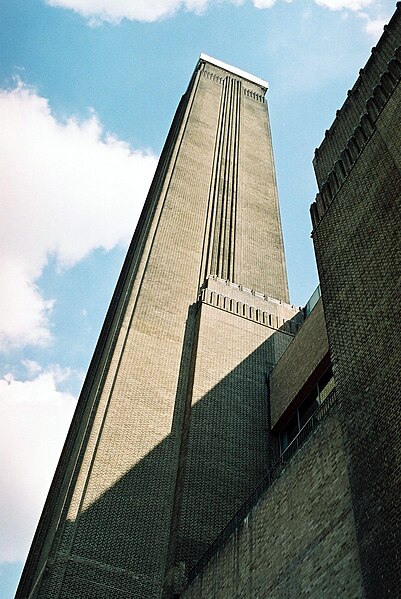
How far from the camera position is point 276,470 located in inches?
480

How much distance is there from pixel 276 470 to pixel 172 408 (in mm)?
7203

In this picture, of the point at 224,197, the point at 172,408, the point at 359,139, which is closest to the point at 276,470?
the point at 172,408

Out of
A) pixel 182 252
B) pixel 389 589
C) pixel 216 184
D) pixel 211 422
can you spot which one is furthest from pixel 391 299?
pixel 216 184

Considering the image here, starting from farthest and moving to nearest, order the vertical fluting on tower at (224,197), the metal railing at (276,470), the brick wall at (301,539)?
1. the vertical fluting on tower at (224,197)
2. the metal railing at (276,470)
3. the brick wall at (301,539)

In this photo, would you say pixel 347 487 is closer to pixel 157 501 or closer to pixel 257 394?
pixel 157 501

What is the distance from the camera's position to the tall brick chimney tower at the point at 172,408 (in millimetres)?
15148

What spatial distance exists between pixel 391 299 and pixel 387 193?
280 centimetres

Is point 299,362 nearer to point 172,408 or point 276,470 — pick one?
point 172,408

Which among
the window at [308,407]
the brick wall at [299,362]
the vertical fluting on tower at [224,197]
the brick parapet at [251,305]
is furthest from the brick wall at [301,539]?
the vertical fluting on tower at [224,197]

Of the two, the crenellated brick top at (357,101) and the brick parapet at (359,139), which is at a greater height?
the crenellated brick top at (357,101)

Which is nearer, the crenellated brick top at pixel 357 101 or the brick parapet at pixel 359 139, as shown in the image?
the brick parapet at pixel 359 139

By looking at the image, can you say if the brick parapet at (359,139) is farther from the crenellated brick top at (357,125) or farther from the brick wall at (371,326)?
the brick wall at (371,326)

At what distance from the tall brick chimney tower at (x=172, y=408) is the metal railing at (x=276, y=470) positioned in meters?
1.80

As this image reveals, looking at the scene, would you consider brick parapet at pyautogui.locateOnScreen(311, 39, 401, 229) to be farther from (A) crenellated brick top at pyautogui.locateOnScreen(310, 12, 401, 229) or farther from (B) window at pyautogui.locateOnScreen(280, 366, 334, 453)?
(B) window at pyautogui.locateOnScreen(280, 366, 334, 453)
